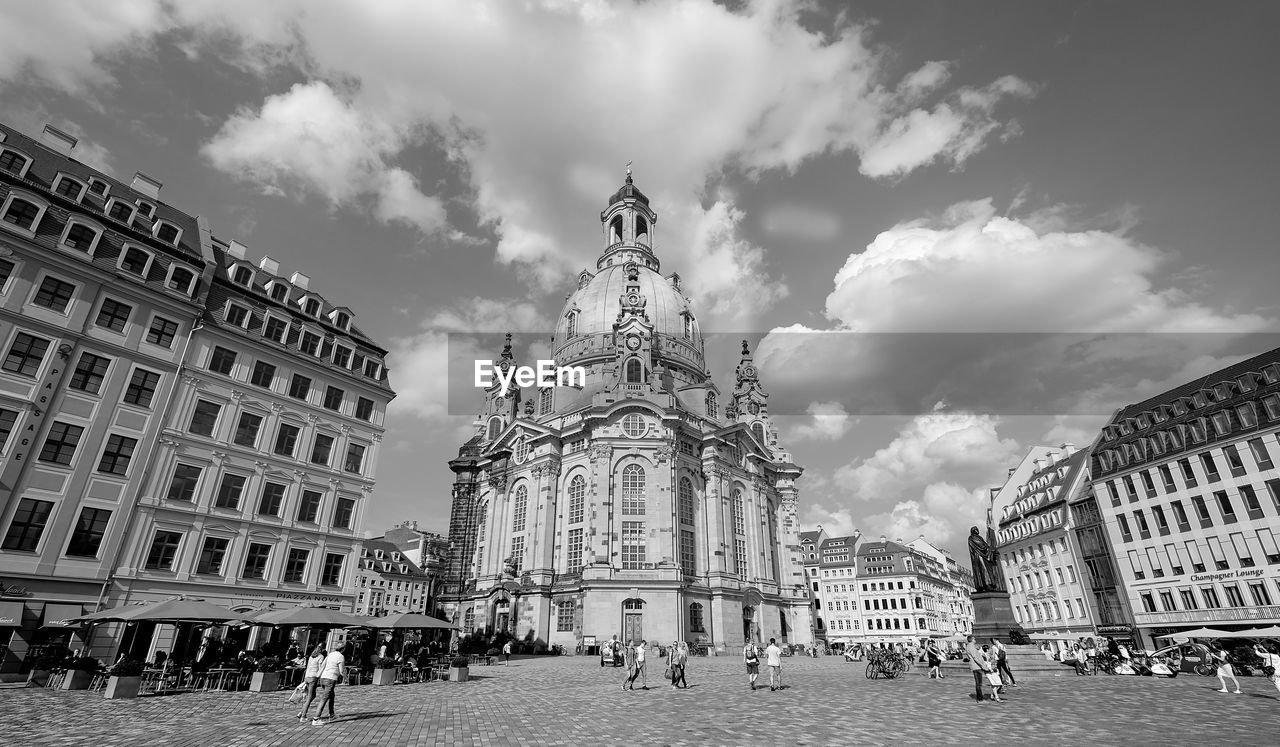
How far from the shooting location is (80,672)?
65.7 feet

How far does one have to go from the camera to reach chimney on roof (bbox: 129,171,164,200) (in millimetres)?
35531

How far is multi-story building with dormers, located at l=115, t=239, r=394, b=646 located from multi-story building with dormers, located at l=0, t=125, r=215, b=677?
3.68ft

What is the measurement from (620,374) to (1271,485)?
174ft

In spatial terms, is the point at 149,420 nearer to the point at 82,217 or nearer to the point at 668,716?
the point at 82,217

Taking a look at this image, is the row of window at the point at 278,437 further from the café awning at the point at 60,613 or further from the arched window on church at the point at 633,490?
the arched window on church at the point at 633,490

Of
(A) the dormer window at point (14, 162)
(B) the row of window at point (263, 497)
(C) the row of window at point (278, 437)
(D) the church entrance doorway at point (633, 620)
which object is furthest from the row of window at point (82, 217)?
(D) the church entrance doorway at point (633, 620)

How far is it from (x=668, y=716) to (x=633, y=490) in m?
40.9

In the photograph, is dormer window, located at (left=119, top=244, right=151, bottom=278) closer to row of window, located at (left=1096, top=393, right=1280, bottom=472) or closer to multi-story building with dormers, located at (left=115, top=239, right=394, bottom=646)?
multi-story building with dormers, located at (left=115, top=239, right=394, bottom=646)

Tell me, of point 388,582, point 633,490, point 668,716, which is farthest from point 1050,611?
point 388,582

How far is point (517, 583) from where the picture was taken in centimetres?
5619

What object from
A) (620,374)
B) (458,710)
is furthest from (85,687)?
(620,374)

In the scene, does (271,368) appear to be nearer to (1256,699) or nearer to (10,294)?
(10,294)

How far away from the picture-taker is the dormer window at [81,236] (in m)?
27.4

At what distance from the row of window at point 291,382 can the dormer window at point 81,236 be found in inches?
272
